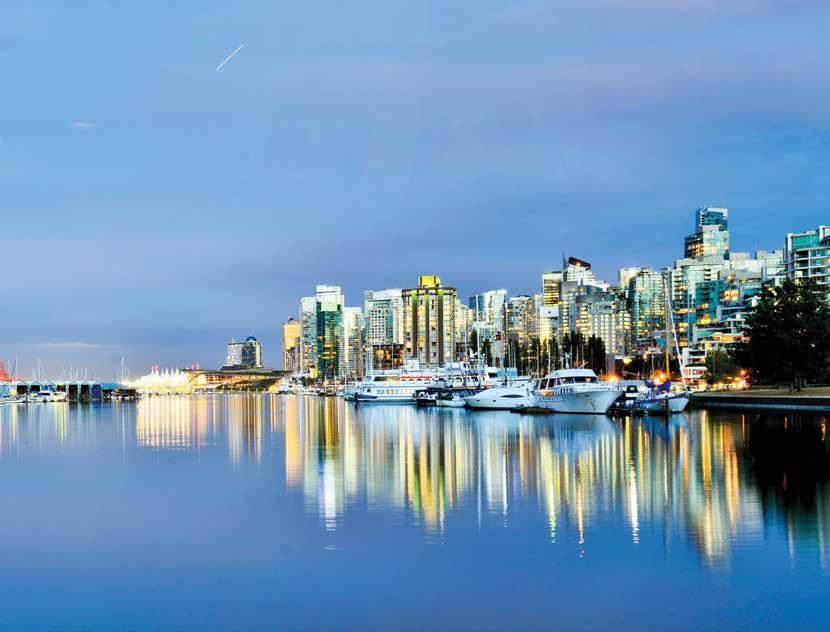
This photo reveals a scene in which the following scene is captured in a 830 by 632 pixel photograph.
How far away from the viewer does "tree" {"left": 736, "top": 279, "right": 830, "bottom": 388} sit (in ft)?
299

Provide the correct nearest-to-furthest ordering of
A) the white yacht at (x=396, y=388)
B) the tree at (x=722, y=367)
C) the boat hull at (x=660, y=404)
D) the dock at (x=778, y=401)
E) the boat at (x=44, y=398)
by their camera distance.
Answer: the boat hull at (x=660, y=404)
the dock at (x=778, y=401)
the white yacht at (x=396, y=388)
the tree at (x=722, y=367)
the boat at (x=44, y=398)

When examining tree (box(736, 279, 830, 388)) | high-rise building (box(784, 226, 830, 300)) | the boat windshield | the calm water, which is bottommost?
the calm water

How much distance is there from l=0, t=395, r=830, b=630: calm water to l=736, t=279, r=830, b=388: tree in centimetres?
4652

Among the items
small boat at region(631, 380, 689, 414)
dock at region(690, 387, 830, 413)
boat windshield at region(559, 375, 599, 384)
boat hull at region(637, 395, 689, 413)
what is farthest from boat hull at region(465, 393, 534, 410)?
dock at region(690, 387, 830, 413)

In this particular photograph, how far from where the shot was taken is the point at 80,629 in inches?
691

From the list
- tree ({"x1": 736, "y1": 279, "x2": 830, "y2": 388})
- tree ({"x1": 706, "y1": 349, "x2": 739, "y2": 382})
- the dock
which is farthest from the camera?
tree ({"x1": 706, "y1": 349, "x2": 739, "y2": 382})

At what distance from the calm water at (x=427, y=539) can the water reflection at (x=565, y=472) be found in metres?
0.16

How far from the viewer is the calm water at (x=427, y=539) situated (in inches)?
712

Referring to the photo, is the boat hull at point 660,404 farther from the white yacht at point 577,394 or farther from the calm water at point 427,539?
the calm water at point 427,539

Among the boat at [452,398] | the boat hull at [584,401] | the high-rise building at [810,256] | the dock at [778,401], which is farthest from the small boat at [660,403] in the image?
the high-rise building at [810,256]

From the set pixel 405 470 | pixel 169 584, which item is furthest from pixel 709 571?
pixel 405 470

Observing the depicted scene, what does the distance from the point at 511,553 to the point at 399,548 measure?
9.02 ft

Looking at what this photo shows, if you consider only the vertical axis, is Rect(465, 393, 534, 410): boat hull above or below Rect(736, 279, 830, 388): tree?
below

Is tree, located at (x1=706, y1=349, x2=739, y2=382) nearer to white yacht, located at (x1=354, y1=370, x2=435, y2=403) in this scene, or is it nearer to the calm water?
white yacht, located at (x1=354, y1=370, x2=435, y2=403)
